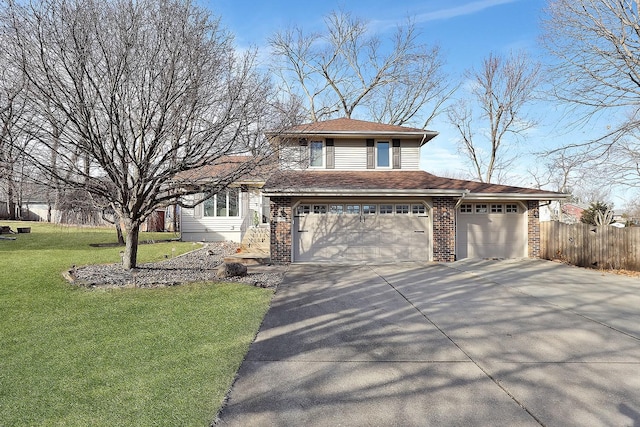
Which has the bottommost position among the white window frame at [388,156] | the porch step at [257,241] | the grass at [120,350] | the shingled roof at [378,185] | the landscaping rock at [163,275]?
the grass at [120,350]

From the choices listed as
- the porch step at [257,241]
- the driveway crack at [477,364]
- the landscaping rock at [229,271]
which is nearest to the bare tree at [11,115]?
the landscaping rock at [229,271]

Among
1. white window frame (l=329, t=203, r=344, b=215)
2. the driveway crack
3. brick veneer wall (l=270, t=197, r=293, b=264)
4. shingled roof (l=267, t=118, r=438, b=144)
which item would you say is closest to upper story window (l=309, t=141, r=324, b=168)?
shingled roof (l=267, t=118, r=438, b=144)

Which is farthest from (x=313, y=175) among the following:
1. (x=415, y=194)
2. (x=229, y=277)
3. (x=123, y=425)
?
(x=123, y=425)

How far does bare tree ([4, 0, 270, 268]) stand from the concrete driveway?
4121 mm

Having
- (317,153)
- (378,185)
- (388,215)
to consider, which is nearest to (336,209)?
(378,185)

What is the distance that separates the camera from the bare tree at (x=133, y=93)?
661cm

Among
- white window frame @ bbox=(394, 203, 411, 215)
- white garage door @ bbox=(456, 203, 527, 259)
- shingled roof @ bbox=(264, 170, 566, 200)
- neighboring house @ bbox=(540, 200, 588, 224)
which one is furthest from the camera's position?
neighboring house @ bbox=(540, 200, 588, 224)

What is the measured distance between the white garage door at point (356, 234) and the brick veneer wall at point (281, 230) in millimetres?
356

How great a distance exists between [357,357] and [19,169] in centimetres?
812

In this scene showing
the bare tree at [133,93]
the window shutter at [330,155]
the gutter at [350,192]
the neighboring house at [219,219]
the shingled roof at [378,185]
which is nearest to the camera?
the bare tree at [133,93]

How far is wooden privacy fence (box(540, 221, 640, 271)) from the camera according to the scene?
10.6 m

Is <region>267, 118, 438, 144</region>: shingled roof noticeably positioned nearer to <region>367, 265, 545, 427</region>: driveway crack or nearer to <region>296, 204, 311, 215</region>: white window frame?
<region>296, 204, 311, 215</region>: white window frame

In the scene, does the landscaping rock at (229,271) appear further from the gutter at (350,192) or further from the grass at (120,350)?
the gutter at (350,192)

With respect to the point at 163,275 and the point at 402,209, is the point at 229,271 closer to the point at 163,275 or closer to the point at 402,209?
the point at 163,275
